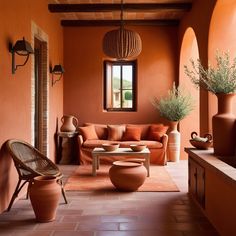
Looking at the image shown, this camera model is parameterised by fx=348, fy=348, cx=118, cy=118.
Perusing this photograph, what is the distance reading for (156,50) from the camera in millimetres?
8477

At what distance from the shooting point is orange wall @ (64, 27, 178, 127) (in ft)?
27.8

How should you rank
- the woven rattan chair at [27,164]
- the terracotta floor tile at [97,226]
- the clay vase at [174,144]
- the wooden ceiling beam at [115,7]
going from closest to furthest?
the terracotta floor tile at [97,226], the woven rattan chair at [27,164], the wooden ceiling beam at [115,7], the clay vase at [174,144]

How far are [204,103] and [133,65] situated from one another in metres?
3.18

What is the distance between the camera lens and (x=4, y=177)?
13.9ft

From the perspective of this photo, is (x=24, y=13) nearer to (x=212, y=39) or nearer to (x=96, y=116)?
(x=212, y=39)

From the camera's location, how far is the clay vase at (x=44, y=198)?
3.69 metres

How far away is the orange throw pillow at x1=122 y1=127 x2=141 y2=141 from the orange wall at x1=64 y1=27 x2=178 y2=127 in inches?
24.4

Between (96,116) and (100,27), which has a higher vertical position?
(100,27)

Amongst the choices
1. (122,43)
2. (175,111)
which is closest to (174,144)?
(175,111)

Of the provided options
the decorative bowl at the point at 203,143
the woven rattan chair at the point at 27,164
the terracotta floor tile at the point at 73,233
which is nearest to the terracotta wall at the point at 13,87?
the woven rattan chair at the point at 27,164

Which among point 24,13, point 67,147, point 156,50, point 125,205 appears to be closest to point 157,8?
point 156,50

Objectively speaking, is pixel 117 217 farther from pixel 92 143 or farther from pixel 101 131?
pixel 101 131

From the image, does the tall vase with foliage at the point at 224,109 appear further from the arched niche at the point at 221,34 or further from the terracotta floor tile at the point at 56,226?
the terracotta floor tile at the point at 56,226

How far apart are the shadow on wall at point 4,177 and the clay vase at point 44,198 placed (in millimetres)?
577
